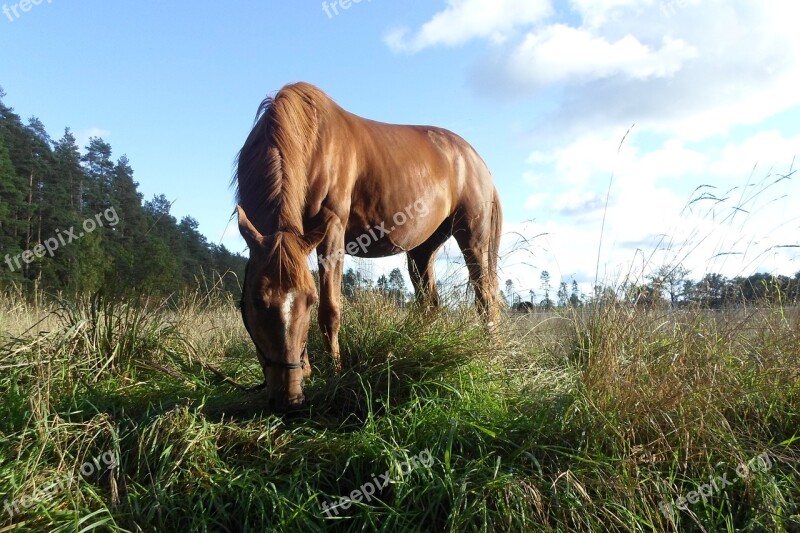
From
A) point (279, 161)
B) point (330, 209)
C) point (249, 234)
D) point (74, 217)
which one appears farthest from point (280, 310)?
point (74, 217)

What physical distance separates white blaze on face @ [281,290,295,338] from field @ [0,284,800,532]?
0.51 metres

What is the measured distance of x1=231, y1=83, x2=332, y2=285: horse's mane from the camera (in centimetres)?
288

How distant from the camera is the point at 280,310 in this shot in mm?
2777

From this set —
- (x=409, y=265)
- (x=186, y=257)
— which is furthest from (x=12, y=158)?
(x=409, y=265)

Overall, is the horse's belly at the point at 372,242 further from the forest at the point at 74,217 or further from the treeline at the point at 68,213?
the treeline at the point at 68,213

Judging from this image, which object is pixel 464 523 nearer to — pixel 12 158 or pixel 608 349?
pixel 608 349

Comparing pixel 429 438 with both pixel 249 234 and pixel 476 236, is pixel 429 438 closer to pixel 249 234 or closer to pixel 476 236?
pixel 249 234

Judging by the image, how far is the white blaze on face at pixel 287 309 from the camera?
2.79 metres

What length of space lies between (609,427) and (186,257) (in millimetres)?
42173

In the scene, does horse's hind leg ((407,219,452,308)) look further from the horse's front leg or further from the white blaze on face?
the white blaze on face

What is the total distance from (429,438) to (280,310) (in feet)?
3.35

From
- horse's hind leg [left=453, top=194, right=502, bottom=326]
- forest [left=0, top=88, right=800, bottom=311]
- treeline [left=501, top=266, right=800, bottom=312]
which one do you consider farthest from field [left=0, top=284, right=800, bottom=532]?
forest [left=0, top=88, right=800, bottom=311]

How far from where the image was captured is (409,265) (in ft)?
19.3

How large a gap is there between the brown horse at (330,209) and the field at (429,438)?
0.45 meters
